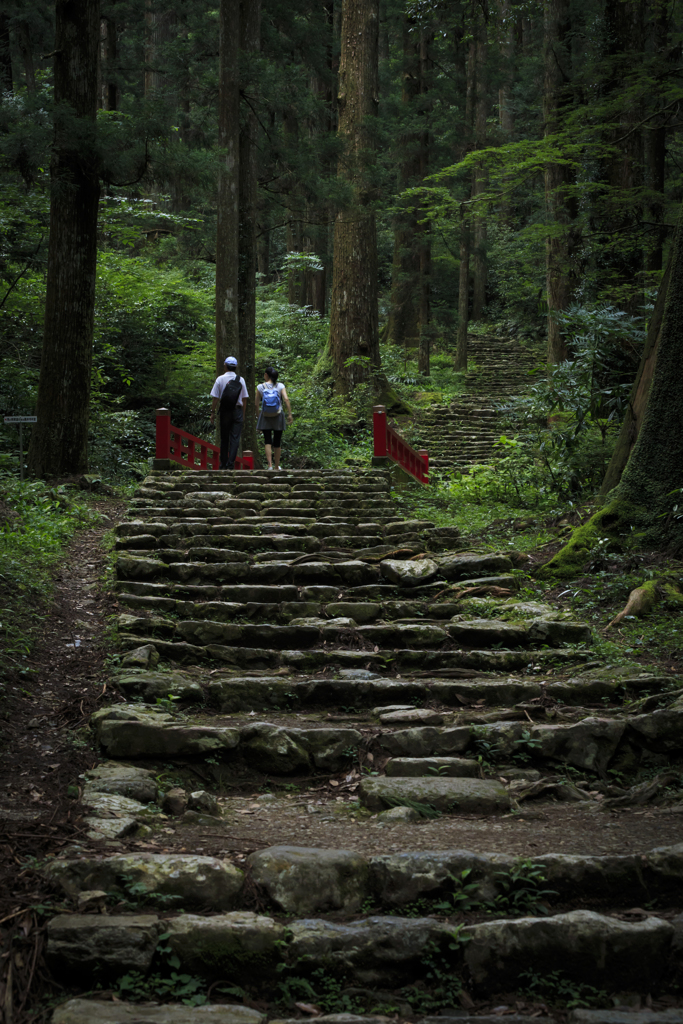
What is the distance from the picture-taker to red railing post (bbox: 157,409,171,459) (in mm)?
11039

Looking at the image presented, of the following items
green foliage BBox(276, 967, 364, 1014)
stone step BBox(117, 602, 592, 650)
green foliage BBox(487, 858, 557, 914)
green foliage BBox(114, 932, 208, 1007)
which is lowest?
green foliage BBox(276, 967, 364, 1014)

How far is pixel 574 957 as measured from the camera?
3.24 m

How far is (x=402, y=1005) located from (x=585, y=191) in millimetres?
13522

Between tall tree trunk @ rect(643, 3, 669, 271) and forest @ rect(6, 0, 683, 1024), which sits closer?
forest @ rect(6, 0, 683, 1024)

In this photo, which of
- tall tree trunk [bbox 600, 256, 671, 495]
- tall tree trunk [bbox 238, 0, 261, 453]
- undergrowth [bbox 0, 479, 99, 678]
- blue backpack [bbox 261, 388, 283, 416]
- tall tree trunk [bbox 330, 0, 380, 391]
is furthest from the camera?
tall tree trunk [bbox 330, 0, 380, 391]

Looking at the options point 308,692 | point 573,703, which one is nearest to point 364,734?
point 308,692

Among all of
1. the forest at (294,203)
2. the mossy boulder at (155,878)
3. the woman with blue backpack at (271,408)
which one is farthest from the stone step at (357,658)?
the woman with blue backpack at (271,408)

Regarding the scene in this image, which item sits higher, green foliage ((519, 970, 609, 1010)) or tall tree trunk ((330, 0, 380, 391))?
tall tree trunk ((330, 0, 380, 391))

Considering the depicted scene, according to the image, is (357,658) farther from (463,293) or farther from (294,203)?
(463,293)

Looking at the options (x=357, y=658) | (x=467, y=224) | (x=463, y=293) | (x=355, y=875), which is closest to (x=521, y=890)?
(x=355, y=875)

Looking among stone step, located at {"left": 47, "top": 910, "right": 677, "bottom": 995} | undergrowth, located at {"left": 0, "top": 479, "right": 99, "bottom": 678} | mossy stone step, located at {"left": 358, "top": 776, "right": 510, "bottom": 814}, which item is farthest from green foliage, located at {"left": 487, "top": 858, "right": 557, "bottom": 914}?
undergrowth, located at {"left": 0, "top": 479, "right": 99, "bottom": 678}

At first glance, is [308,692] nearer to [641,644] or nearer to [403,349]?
[641,644]

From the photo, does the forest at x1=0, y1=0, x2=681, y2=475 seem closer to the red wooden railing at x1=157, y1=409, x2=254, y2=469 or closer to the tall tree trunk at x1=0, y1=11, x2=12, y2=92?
the tall tree trunk at x1=0, y1=11, x2=12, y2=92

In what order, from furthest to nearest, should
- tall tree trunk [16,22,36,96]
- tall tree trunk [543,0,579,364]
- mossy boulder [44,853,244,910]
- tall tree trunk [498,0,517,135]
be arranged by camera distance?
1. tall tree trunk [498,0,517,135]
2. tall tree trunk [543,0,579,364]
3. tall tree trunk [16,22,36,96]
4. mossy boulder [44,853,244,910]
